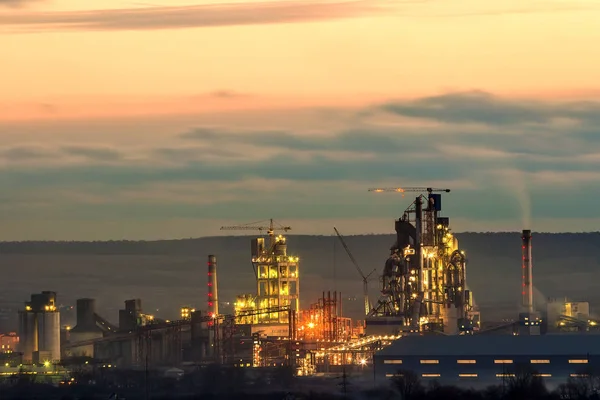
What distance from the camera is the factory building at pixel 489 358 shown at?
463 ft

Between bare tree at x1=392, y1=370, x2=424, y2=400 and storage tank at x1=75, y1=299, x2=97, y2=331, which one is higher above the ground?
storage tank at x1=75, y1=299, x2=97, y2=331

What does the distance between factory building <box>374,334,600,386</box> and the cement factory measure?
6.0 inches

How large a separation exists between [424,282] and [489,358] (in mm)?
32288

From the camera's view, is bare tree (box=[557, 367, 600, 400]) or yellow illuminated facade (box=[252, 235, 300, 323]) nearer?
bare tree (box=[557, 367, 600, 400])

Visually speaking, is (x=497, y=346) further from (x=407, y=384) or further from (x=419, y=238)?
(x=419, y=238)

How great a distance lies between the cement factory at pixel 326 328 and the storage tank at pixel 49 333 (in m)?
0.07

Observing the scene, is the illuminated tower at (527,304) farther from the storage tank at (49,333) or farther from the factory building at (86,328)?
the storage tank at (49,333)

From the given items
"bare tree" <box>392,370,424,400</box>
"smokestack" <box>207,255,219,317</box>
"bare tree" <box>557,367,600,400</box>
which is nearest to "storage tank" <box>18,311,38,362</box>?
"smokestack" <box>207,255,219,317</box>

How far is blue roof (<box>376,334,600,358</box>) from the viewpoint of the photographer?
14425cm

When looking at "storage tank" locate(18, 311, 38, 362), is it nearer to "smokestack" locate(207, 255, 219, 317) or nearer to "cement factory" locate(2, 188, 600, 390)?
"cement factory" locate(2, 188, 600, 390)

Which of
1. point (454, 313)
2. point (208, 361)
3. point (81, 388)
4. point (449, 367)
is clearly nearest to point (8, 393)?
point (81, 388)

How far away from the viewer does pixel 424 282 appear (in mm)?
175625

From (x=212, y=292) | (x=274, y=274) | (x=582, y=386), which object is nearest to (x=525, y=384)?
(x=582, y=386)

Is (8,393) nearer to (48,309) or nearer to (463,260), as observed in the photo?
(48,309)
